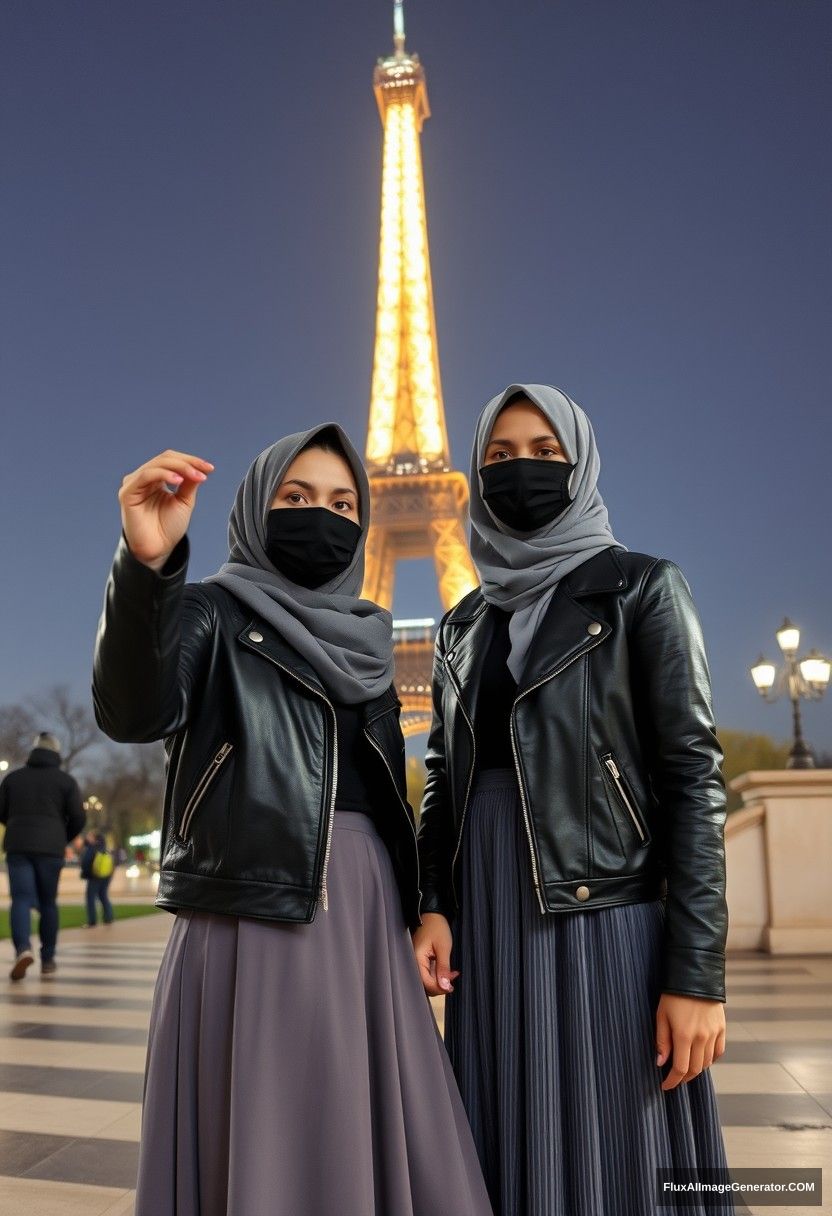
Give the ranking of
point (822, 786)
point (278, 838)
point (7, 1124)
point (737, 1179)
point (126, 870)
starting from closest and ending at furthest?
1. point (278, 838)
2. point (737, 1179)
3. point (7, 1124)
4. point (822, 786)
5. point (126, 870)

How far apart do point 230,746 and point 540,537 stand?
90 cm

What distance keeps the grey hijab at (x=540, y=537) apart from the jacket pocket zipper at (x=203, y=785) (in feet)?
2.13

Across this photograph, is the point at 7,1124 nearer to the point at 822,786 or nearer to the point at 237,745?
the point at 237,745

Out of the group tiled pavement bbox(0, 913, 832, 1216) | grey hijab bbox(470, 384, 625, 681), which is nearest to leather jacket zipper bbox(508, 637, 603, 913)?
grey hijab bbox(470, 384, 625, 681)

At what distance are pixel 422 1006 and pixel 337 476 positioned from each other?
1.15 metres

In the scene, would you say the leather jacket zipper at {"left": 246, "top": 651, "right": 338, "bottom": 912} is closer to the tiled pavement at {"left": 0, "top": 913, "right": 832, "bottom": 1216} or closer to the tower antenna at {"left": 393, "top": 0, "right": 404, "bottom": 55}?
the tiled pavement at {"left": 0, "top": 913, "right": 832, "bottom": 1216}

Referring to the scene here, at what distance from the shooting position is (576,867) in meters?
1.97

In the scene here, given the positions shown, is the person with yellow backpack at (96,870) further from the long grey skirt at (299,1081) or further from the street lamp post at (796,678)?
the long grey skirt at (299,1081)

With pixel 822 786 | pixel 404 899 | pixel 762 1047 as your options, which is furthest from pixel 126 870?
pixel 404 899

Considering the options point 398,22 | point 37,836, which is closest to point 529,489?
point 37,836

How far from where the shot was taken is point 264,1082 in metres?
1.73

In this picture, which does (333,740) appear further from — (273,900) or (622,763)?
(622,763)

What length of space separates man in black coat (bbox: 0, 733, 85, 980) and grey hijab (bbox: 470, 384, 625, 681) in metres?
6.92

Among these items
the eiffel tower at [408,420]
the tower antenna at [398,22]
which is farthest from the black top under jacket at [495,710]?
the tower antenna at [398,22]
